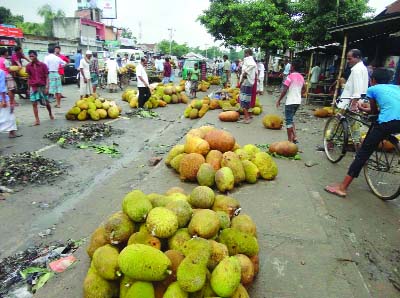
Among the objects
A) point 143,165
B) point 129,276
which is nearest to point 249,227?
point 129,276

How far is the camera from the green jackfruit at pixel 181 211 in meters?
2.47

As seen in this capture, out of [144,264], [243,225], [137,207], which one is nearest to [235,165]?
[243,225]

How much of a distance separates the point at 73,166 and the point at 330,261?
16.2ft

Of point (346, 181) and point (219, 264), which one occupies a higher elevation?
point (219, 264)

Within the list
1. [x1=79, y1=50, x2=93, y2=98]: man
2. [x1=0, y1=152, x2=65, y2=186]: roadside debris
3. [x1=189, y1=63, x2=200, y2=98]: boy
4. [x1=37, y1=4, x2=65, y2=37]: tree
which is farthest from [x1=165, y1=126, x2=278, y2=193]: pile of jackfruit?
[x1=37, y1=4, x2=65, y2=37]: tree

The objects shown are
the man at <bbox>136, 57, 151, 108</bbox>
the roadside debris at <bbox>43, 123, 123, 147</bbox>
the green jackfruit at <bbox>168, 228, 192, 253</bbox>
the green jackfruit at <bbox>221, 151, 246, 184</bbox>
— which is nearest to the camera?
the green jackfruit at <bbox>168, 228, 192, 253</bbox>

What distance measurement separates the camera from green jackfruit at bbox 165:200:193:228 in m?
2.47

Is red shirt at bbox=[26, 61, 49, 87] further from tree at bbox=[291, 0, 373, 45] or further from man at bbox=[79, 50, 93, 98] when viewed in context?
tree at bbox=[291, 0, 373, 45]

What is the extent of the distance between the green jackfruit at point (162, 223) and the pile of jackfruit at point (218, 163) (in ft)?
5.86

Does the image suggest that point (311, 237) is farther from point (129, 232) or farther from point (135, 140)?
point (135, 140)

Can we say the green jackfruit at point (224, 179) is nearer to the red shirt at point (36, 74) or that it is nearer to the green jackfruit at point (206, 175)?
the green jackfruit at point (206, 175)

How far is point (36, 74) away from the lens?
8938 mm

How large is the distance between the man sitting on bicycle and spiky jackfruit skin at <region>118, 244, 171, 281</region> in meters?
3.53

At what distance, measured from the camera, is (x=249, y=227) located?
2.67 meters
